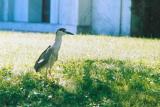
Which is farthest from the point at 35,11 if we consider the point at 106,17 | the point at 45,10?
the point at 106,17

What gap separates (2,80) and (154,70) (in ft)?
8.83

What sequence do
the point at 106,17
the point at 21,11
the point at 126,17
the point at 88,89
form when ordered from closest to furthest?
the point at 88,89, the point at 126,17, the point at 106,17, the point at 21,11

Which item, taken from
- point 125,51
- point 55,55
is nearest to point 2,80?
point 55,55

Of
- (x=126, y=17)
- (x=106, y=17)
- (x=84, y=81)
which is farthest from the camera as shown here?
(x=106, y=17)

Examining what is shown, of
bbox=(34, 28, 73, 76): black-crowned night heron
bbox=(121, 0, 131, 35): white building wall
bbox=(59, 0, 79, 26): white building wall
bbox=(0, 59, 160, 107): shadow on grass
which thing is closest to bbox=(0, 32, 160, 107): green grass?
bbox=(0, 59, 160, 107): shadow on grass

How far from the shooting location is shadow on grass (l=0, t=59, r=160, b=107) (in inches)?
333

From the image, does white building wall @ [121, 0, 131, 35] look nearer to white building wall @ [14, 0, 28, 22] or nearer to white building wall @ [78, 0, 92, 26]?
white building wall @ [78, 0, 92, 26]

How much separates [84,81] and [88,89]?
0.38 m

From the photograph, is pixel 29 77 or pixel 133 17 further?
pixel 133 17

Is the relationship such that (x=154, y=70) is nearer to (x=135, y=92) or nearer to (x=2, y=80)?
(x=135, y=92)

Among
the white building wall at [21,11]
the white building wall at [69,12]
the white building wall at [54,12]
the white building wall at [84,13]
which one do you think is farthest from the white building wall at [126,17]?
the white building wall at [21,11]

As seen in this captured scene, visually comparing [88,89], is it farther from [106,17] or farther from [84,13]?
[84,13]

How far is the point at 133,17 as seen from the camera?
22641mm

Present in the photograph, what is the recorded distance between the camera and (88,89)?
901cm
